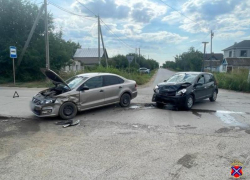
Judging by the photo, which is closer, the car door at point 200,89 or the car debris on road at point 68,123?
the car debris on road at point 68,123

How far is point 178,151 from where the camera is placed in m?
4.47

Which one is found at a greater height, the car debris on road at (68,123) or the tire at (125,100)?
the tire at (125,100)

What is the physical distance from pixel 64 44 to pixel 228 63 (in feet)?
128

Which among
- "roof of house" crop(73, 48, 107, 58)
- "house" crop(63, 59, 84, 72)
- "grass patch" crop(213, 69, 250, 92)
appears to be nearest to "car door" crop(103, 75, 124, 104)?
"grass patch" crop(213, 69, 250, 92)

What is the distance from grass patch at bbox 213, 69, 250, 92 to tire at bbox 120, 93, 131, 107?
41.2 feet

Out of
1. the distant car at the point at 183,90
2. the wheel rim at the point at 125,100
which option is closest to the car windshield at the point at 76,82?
the wheel rim at the point at 125,100

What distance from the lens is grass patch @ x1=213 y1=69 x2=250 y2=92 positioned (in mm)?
17078

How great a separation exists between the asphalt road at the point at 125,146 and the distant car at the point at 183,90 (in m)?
0.97

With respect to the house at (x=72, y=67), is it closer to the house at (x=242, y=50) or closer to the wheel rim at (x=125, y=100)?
the wheel rim at (x=125, y=100)

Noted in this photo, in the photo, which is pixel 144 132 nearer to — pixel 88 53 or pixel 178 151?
pixel 178 151

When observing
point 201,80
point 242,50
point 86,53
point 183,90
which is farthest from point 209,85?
point 242,50

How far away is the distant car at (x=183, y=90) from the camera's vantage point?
8.52 metres

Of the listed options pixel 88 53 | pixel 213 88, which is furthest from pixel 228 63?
pixel 213 88

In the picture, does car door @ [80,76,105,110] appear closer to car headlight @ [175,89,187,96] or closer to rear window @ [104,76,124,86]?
rear window @ [104,76,124,86]
